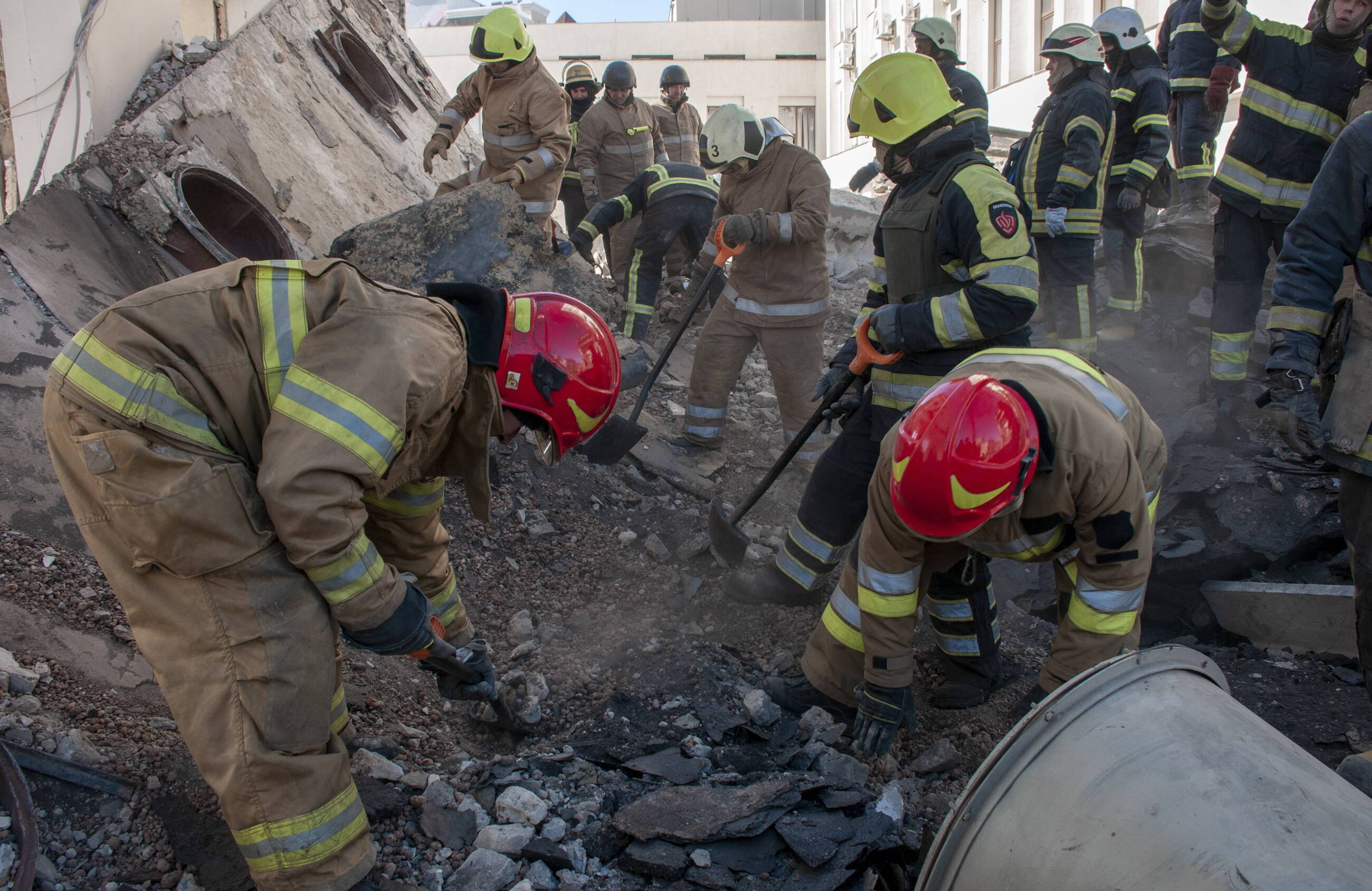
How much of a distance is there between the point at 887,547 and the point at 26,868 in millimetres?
2047

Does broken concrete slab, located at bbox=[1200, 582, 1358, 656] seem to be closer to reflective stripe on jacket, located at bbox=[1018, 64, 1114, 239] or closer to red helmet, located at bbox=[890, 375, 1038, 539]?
red helmet, located at bbox=[890, 375, 1038, 539]

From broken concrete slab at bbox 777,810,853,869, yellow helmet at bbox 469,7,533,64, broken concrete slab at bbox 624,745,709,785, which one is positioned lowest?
broken concrete slab at bbox 624,745,709,785

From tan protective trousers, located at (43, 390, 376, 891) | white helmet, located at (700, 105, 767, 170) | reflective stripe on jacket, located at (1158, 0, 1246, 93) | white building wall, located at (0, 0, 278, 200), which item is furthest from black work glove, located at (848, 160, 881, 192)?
tan protective trousers, located at (43, 390, 376, 891)

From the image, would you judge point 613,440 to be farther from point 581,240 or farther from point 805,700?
point 581,240

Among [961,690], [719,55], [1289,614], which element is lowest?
[1289,614]

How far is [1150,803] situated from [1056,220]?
440 centimetres

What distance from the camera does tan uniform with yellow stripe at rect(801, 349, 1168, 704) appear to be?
2.21 meters

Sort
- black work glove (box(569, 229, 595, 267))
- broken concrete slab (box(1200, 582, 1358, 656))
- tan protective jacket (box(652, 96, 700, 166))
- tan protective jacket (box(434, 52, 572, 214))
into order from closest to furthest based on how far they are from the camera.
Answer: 1. broken concrete slab (box(1200, 582, 1358, 656))
2. tan protective jacket (box(434, 52, 572, 214))
3. black work glove (box(569, 229, 595, 267))
4. tan protective jacket (box(652, 96, 700, 166))

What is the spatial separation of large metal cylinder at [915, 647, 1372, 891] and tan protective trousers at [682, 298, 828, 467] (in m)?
2.97

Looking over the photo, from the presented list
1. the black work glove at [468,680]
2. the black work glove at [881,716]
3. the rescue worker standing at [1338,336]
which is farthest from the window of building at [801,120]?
the black work glove at [468,680]

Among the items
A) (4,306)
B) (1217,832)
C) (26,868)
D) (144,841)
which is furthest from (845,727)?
(4,306)

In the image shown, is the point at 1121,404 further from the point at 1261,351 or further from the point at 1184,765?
the point at 1261,351

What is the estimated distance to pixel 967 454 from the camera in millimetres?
2064

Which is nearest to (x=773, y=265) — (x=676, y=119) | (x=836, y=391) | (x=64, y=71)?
(x=836, y=391)
